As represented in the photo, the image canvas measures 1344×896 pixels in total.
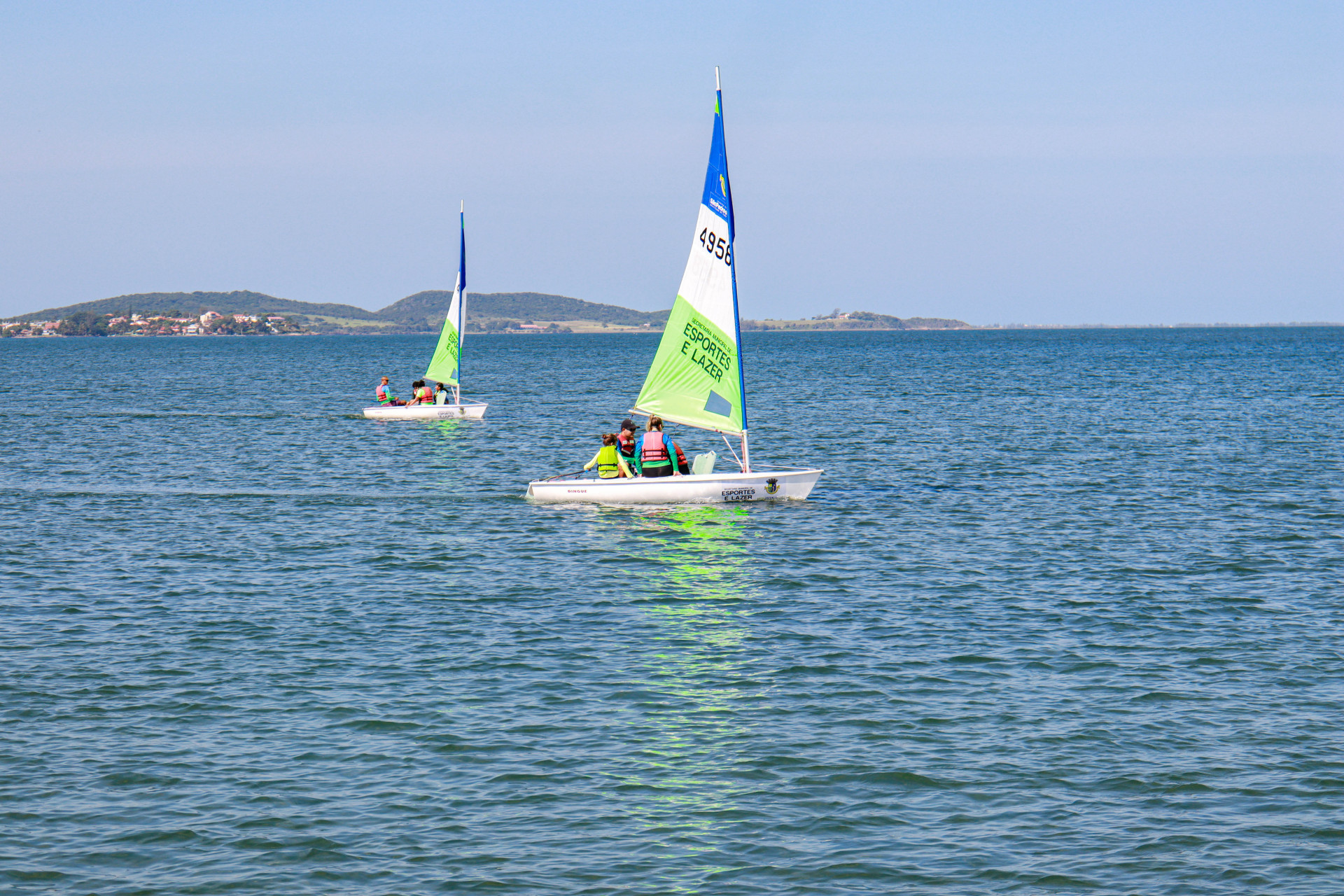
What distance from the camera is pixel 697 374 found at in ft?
114

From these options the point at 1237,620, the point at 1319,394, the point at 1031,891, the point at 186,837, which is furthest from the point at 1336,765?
the point at 1319,394

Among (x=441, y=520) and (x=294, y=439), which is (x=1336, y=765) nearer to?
(x=441, y=520)

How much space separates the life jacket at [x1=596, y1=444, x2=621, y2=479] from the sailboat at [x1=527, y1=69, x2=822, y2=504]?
0.35m

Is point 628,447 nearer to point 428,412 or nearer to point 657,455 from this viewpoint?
point 657,455

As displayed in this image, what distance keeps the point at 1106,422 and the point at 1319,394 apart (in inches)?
1196

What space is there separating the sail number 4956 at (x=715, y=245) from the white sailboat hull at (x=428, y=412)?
33.3 metres

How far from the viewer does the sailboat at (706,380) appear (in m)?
34.0

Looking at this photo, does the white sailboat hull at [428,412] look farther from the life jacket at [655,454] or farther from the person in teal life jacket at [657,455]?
the life jacket at [655,454]

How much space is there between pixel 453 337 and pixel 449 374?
2449 mm

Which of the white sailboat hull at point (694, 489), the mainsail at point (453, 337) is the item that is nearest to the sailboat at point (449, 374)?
the mainsail at point (453, 337)

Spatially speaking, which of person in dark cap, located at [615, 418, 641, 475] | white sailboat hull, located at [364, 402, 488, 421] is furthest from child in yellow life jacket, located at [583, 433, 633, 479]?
white sailboat hull, located at [364, 402, 488, 421]

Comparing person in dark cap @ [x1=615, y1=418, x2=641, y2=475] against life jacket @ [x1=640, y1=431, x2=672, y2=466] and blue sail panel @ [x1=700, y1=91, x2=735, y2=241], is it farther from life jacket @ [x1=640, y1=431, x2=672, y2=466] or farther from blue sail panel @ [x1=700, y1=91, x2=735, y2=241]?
blue sail panel @ [x1=700, y1=91, x2=735, y2=241]

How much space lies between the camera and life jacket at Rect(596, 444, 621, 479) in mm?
35000

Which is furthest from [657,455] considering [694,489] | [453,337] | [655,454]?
[453,337]
